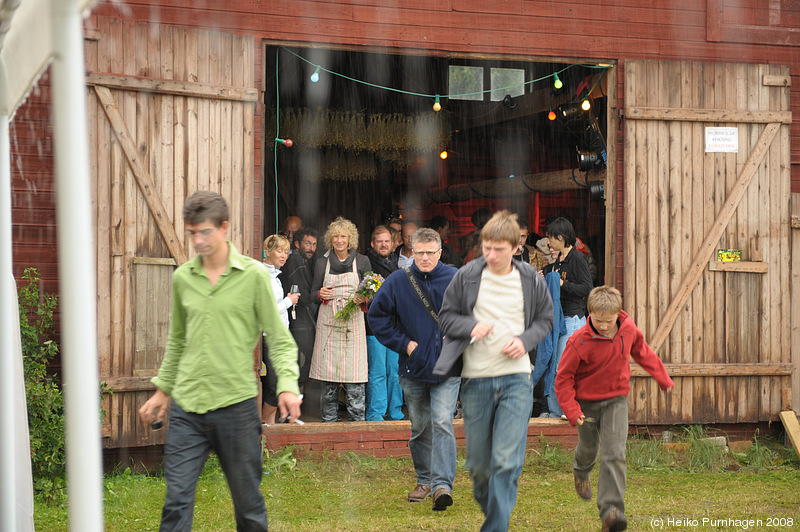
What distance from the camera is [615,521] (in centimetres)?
513

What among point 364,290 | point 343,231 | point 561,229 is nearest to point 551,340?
point 561,229

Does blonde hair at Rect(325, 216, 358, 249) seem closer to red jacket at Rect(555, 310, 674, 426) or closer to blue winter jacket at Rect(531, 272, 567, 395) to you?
blue winter jacket at Rect(531, 272, 567, 395)

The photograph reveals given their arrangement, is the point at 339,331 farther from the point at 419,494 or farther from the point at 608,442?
the point at 608,442

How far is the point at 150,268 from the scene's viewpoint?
22.9 feet

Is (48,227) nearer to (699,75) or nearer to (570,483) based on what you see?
(570,483)

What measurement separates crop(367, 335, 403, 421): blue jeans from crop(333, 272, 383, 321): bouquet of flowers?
0.37m

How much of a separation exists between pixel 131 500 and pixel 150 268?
178 centimetres

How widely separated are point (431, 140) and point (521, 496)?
22.4 feet

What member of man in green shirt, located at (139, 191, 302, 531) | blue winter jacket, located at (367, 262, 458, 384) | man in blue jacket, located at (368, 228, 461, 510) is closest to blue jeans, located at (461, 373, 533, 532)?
man in blue jacket, located at (368, 228, 461, 510)

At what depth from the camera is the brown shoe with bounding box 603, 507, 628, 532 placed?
513 centimetres

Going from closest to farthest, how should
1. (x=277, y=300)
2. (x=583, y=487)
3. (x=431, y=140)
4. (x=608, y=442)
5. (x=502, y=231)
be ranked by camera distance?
(x=502, y=231) < (x=608, y=442) < (x=583, y=487) < (x=277, y=300) < (x=431, y=140)

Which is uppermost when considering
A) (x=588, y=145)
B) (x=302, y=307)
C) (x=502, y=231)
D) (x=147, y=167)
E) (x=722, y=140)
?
(x=588, y=145)

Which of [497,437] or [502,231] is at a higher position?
[502,231]

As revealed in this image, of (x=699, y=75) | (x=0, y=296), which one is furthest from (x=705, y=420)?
(x=0, y=296)
